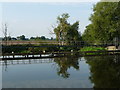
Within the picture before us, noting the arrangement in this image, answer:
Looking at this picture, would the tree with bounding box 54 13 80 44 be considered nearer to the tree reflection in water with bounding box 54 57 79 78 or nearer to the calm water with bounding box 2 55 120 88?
A: the tree reflection in water with bounding box 54 57 79 78

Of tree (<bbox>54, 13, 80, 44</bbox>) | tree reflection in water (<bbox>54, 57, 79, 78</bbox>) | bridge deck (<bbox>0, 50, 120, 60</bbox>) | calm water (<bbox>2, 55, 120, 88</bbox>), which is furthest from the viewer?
tree (<bbox>54, 13, 80, 44</bbox>)

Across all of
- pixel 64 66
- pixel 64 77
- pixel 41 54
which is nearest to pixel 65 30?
pixel 41 54

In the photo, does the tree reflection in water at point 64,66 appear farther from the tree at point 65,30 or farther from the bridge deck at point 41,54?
the tree at point 65,30

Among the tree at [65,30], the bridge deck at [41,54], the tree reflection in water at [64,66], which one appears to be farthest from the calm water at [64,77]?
the tree at [65,30]

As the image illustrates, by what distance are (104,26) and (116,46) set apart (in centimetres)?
558

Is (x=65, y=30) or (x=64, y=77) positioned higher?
(x=65, y=30)

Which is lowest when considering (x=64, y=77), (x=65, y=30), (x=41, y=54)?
(x=64, y=77)

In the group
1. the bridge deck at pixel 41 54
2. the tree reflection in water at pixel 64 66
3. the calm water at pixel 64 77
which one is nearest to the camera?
the calm water at pixel 64 77

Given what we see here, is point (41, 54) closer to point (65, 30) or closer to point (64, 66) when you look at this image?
point (64, 66)

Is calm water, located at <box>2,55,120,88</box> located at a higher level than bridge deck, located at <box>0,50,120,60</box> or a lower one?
lower

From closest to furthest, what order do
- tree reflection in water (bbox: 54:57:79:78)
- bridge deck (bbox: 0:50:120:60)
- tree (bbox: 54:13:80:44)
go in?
tree reflection in water (bbox: 54:57:79:78) < bridge deck (bbox: 0:50:120:60) < tree (bbox: 54:13:80:44)

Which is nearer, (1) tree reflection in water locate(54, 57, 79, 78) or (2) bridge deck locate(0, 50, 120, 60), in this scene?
(1) tree reflection in water locate(54, 57, 79, 78)

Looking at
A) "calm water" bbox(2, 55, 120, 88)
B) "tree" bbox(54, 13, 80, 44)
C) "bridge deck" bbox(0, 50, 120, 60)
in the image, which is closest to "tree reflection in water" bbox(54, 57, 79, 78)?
"calm water" bbox(2, 55, 120, 88)

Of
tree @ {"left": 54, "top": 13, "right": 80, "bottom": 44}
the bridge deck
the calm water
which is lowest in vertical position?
the calm water
